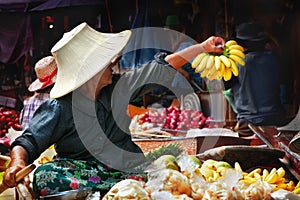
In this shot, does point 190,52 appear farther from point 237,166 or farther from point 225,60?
point 237,166

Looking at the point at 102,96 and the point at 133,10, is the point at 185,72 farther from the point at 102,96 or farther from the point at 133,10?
the point at 102,96

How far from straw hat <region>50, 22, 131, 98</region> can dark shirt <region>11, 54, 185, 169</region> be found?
9cm

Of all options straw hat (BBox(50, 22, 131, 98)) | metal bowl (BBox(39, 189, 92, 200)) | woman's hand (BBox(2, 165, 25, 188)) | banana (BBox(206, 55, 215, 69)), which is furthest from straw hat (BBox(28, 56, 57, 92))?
woman's hand (BBox(2, 165, 25, 188))

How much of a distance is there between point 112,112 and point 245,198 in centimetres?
96

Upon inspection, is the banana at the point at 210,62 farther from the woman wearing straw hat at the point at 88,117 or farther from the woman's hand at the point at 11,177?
the woman's hand at the point at 11,177

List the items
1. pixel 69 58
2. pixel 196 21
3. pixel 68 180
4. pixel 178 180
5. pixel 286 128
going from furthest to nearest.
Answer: pixel 196 21 → pixel 286 128 → pixel 69 58 → pixel 68 180 → pixel 178 180

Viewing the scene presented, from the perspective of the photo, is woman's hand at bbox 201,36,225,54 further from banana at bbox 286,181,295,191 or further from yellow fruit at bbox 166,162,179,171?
banana at bbox 286,181,295,191

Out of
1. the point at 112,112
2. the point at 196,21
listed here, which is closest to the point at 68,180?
the point at 112,112

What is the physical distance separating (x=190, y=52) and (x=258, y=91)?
2.85m

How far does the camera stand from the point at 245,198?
2570 mm

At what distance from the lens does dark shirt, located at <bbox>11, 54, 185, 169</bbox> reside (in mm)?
2924

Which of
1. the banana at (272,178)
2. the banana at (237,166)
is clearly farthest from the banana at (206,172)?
the banana at (272,178)

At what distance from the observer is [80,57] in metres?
3.08

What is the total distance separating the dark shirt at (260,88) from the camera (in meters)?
5.92
